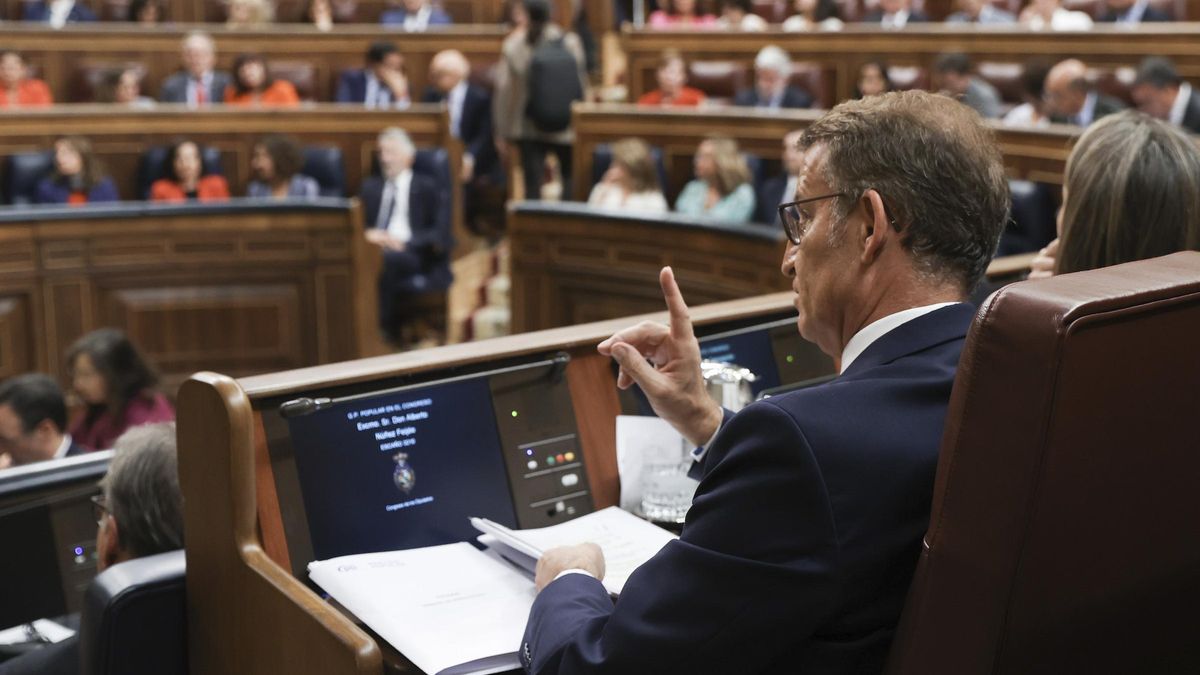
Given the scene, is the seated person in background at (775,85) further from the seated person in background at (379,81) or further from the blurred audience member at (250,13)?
the blurred audience member at (250,13)

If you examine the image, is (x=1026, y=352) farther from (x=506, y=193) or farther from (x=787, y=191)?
(x=506, y=193)

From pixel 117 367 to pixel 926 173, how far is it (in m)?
2.69

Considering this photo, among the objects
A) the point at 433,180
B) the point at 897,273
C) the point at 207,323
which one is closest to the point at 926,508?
the point at 897,273

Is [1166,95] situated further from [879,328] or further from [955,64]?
[879,328]

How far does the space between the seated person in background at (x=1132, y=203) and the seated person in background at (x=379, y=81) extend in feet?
17.9

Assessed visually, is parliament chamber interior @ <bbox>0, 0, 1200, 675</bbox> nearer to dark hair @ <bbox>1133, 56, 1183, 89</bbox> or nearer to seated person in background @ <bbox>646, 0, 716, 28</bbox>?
dark hair @ <bbox>1133, 56, 1183, 89</bbox>

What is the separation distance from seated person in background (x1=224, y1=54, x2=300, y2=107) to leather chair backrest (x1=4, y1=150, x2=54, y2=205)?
4.60 ft

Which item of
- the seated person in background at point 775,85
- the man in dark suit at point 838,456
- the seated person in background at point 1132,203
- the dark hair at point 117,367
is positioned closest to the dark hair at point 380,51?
the seated person in background at point 775,85

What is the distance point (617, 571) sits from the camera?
1.44 metres

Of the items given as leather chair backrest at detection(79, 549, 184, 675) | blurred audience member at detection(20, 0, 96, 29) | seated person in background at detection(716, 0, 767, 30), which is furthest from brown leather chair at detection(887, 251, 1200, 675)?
blurred audience member at detection(20, 0, 96, 29)

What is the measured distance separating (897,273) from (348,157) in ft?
16.4

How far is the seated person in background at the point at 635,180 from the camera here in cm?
514

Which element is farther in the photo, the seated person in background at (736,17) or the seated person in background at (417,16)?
the seated person in background at (417,16)

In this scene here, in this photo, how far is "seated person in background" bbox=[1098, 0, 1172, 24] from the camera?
6.44m
